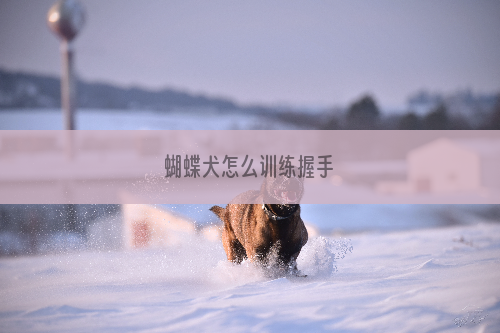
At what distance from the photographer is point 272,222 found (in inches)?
80.5

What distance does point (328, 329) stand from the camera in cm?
187

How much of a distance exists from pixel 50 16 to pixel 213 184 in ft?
5.17

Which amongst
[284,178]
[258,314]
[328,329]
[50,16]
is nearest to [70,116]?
[50,16]

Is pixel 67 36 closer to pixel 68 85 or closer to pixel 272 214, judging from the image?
pixel 68 85

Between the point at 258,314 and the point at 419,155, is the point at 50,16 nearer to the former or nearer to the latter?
the point at 258,314

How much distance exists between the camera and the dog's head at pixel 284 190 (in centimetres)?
190

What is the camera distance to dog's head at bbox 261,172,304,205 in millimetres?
1899

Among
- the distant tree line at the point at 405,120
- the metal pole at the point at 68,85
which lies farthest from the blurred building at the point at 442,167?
the metal pole at the point at 68,85

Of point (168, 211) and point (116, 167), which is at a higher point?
point (116, 167)

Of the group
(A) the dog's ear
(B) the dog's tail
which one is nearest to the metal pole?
(B) the dog's tail

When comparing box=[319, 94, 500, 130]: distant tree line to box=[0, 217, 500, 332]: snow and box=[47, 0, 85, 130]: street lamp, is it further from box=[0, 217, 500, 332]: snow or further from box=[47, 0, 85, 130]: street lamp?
box=[47, 0, 85, 130]: street lamp

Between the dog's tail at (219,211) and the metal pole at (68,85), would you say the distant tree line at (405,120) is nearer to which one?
the dog's tail at (219,211)

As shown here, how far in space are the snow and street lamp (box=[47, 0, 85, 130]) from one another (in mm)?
1050

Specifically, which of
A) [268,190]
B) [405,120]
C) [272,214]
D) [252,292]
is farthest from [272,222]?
[405,120]
